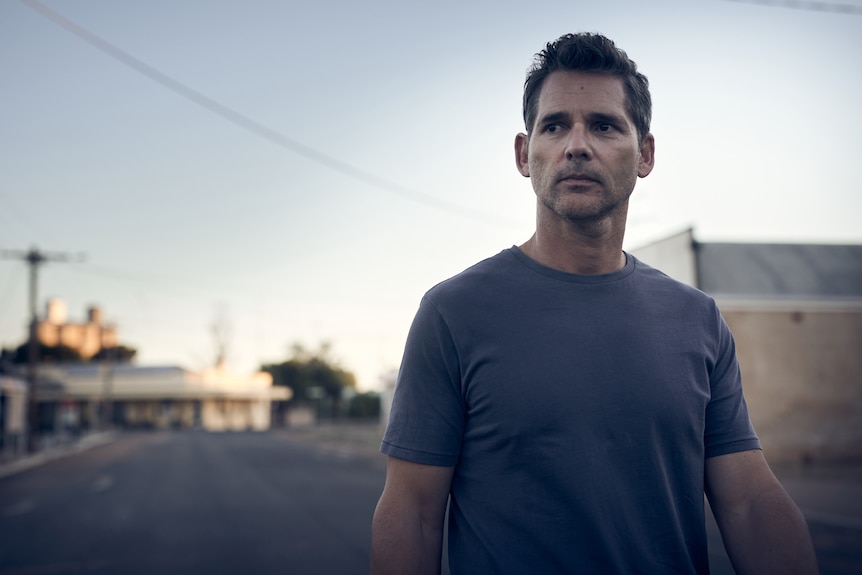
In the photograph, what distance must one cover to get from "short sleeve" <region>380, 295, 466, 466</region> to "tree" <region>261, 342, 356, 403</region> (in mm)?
76503

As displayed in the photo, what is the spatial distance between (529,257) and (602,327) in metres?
0.27

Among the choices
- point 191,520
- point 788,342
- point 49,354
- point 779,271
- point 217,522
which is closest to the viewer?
point 217,522

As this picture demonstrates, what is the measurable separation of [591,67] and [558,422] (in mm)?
897

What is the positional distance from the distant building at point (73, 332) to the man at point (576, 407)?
98.1m

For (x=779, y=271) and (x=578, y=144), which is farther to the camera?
(x=779, y=271)

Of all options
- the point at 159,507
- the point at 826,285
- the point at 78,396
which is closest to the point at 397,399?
the point at 159,507

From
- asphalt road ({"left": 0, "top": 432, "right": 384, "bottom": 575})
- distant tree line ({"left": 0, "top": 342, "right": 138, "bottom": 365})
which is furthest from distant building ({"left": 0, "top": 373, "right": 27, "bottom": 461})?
distant tree line ({"left": 0, "top": 342, "right": 138, "bottom": 365})

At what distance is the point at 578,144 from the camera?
1.85m

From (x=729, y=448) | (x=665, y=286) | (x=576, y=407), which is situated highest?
(x=665, y=286)

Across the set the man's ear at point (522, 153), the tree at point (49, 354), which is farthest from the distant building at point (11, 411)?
the tree at point (49, 354)

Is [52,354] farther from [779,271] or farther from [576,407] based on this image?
[576,407]

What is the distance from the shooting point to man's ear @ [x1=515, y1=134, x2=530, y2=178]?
6.86 ft

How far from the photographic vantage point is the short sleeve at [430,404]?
68.1 inches

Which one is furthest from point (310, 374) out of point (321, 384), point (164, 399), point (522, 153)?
point (522, 153)
